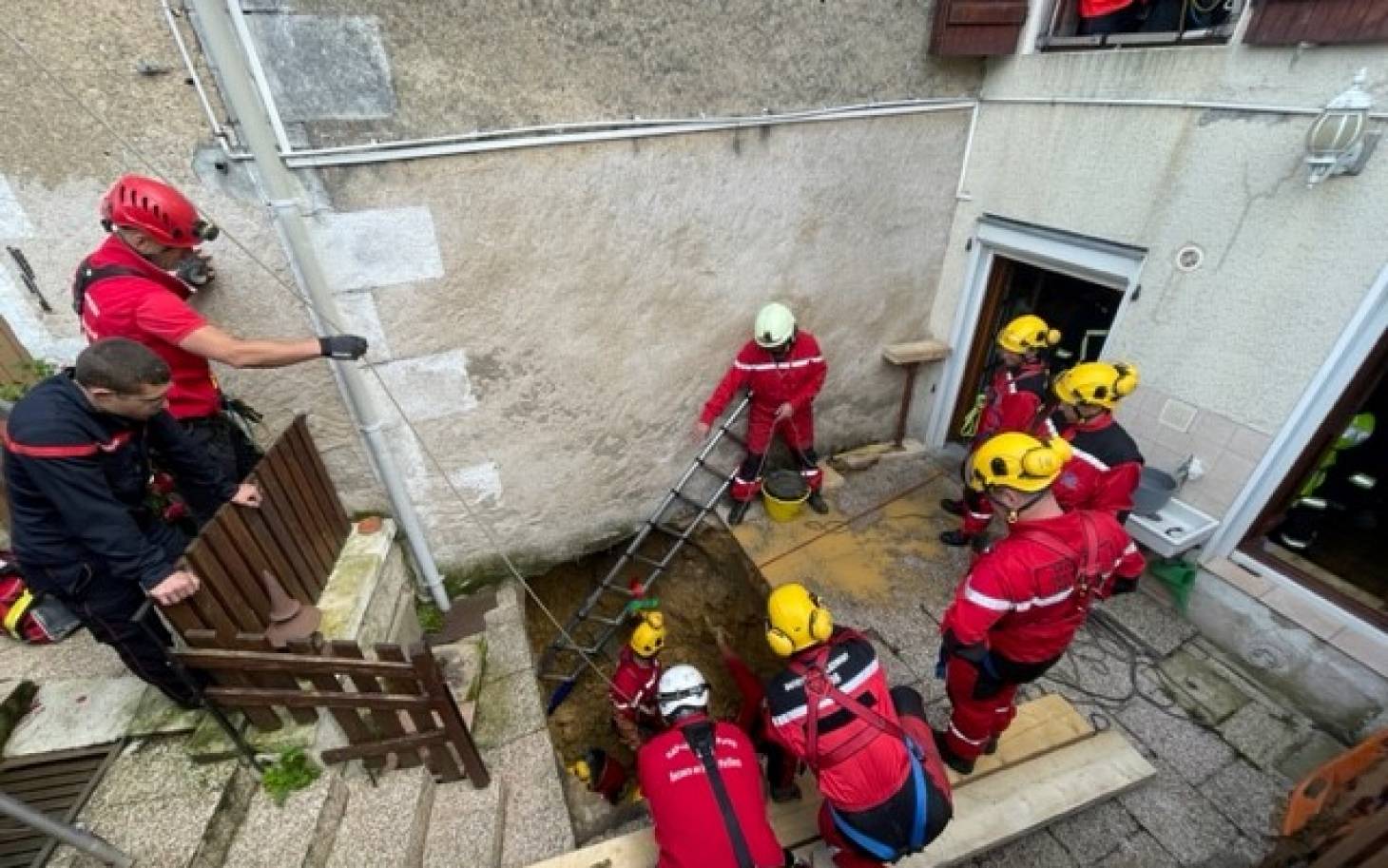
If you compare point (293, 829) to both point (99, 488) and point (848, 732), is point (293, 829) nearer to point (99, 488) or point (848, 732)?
point (99, 488)

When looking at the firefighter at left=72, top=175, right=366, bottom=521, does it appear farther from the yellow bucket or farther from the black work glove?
the yellow bucket

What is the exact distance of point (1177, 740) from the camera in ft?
12.0

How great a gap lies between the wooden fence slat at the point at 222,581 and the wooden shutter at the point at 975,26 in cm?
562

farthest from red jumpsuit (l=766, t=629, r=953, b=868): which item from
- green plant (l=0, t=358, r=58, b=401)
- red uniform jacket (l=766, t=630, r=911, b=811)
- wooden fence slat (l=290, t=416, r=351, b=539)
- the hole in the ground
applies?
green plant (l=0, t=358, r=58, b=401)

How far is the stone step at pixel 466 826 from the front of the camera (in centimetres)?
299

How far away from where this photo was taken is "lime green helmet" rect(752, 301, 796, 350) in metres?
4.59

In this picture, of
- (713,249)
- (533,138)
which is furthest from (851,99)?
(533,138)

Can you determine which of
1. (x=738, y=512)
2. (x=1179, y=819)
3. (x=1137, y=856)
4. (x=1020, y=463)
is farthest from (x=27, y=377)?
(x=1179, y=819)

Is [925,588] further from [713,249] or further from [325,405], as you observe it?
[325,405]

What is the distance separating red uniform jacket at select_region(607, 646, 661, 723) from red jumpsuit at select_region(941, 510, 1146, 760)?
2040 millimetres

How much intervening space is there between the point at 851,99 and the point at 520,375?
10.7 feet

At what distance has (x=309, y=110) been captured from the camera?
3.03 metres

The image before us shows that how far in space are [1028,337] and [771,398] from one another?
6.85ft

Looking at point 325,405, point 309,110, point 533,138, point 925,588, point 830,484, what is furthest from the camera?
point 830,484
